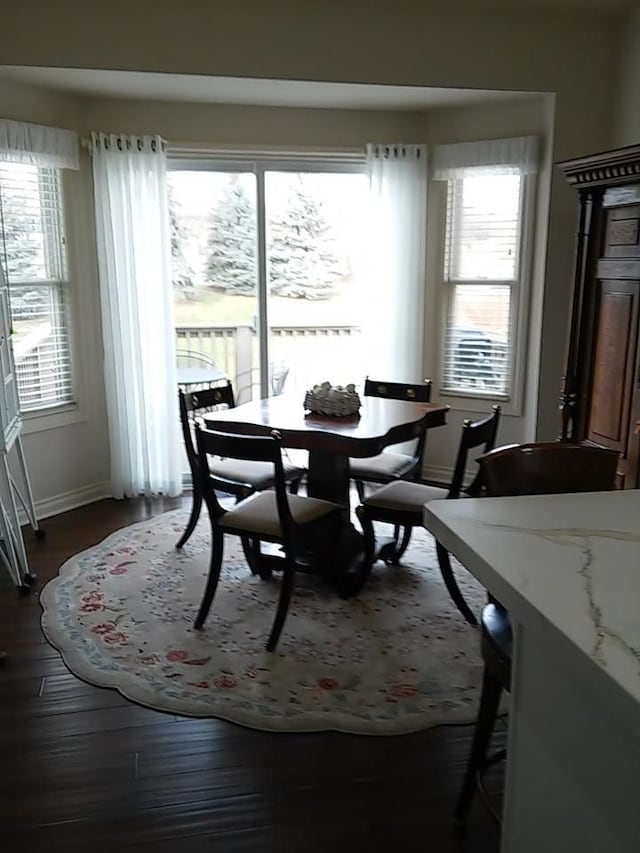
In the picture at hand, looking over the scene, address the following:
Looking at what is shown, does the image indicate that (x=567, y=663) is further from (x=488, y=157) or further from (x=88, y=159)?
(x=88, y=159)

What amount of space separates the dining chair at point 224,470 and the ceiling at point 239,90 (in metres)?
1.62

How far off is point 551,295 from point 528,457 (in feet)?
8.34

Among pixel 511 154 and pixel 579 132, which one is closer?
pixel 579 132

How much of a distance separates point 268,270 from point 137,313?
905mm

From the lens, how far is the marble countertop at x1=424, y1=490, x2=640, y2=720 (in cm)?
106

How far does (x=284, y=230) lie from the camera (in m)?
4.89

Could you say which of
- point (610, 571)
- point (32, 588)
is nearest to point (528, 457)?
point (610, 571)

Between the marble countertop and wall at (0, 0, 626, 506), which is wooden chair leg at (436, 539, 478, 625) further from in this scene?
wall at (0, 0, 626, 506)

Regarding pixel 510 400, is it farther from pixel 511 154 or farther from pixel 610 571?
pixel 610 571

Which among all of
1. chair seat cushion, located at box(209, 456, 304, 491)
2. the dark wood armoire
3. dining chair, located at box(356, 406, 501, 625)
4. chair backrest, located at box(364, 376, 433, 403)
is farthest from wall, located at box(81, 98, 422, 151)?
dining chair, located at box(356, 406, 501, 625)

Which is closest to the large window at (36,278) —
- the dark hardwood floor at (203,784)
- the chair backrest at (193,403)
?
the chair backrest at (193,403)

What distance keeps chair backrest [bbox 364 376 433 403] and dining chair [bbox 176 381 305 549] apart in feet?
2.03

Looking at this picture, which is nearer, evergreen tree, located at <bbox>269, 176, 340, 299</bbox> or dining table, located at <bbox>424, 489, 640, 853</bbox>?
dining table, located at <bbox>424, 489, 640, 853</bbox>

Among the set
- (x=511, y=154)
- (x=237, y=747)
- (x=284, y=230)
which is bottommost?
(x=237, y=747)
